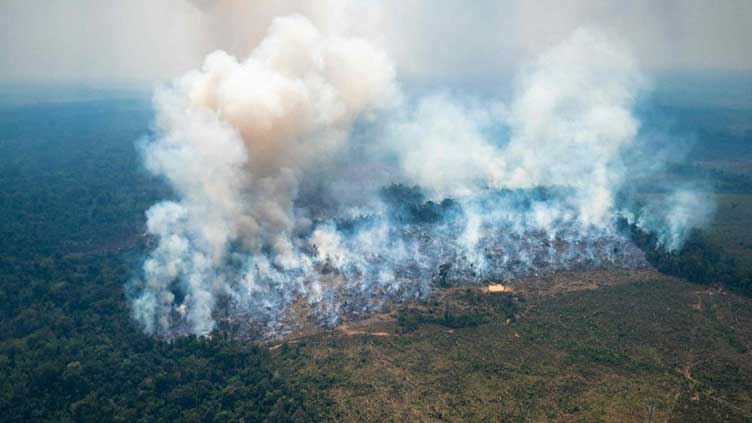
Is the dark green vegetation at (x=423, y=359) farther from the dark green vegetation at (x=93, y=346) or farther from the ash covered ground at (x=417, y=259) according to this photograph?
the ash covered ground at (x=417, y=259)

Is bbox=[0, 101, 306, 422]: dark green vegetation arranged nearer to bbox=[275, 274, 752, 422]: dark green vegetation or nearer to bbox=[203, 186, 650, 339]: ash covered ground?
bbox=[275, 274, 752, 422]: dark green vegetation

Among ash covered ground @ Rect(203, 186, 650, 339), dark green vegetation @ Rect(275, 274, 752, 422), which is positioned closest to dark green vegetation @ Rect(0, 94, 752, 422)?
dark green vegetation @ Rect(275, 274, 752, 422)

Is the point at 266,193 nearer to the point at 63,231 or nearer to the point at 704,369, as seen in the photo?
the point at 63,231

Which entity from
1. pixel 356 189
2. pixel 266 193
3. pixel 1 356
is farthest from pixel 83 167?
pixel 1 356

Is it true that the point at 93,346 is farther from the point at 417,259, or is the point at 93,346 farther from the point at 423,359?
the point at 417,259

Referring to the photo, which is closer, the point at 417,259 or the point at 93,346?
the point at 93,346

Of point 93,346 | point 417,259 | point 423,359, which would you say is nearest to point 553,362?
point 423,359
